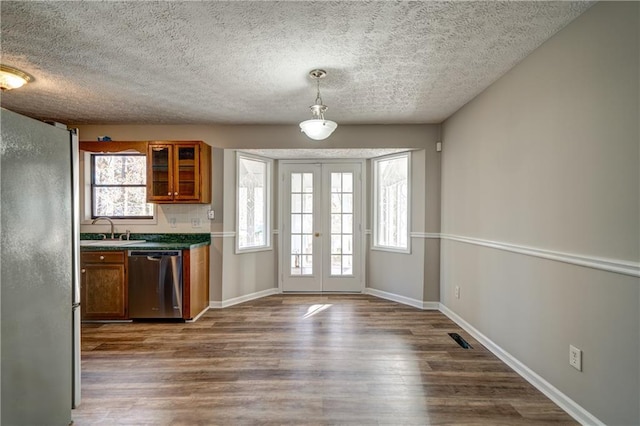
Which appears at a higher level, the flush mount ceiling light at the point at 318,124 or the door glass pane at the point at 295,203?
the flush mount ceiling light at the point at 318,124

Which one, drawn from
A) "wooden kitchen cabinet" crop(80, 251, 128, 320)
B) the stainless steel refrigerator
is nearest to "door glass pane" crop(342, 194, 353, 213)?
"wooden kitchen cabinet" crop(80, 251, 128, 320)

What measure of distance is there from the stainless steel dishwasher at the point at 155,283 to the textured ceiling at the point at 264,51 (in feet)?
5.48

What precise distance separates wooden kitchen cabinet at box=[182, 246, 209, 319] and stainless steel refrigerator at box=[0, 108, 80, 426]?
162 centimetres

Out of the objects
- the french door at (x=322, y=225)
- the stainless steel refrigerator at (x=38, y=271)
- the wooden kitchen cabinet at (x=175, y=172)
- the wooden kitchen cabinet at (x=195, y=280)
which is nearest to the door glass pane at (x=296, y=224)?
the french door at (x=322, y=225)

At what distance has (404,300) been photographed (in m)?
4.23

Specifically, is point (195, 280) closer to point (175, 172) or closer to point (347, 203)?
point (175, 172)

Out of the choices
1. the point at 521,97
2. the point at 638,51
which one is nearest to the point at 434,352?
the point at 521,97

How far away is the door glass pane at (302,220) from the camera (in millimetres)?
4781

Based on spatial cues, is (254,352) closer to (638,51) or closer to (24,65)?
(24,65)

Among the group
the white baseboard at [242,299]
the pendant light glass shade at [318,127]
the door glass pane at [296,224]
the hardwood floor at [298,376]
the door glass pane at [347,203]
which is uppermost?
the pendant light glass shade at [318,127]

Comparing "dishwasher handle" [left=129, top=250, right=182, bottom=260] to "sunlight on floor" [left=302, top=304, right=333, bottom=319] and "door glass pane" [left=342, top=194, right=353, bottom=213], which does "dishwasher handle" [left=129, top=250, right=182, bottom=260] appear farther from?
"door glass pane" [left=342, top=194, right=353, bottom=213]

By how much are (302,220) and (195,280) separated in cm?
177

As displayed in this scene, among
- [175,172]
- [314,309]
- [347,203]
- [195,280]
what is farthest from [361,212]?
[175,172]

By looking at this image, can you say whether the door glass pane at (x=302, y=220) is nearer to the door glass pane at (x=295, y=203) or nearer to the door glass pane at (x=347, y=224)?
the door glass pane at (x=295, y=203)
